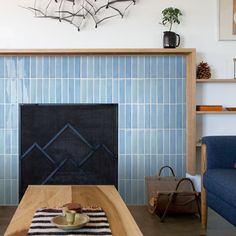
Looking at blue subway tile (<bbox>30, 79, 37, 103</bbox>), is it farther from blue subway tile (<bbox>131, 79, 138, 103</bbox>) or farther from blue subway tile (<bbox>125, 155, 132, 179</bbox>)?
blue subway tile (<bbox>125, 155, 132, 179</bbox>)

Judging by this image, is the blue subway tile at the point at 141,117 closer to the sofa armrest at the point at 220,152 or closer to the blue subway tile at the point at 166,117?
the blue subway tile at the point at 166,117

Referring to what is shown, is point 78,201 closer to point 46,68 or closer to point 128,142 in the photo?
point 128,142

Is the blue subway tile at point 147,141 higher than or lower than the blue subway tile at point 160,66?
lower

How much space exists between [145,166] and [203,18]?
1478 mm

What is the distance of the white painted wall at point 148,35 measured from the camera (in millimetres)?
3719

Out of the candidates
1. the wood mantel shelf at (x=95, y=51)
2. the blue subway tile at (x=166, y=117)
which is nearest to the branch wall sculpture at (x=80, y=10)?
the wood mantel shelf at (x=95, y=51)

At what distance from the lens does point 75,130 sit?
380 centimetres

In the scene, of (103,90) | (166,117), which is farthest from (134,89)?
(166,117)

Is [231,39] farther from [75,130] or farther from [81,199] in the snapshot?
[81,199]

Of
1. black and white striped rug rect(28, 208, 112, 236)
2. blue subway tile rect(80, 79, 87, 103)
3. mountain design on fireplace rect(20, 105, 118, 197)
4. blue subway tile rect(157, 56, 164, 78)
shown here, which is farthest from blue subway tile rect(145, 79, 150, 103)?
black and white striped rug rect(28, 208, 112, 236)

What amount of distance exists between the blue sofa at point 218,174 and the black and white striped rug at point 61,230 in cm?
99

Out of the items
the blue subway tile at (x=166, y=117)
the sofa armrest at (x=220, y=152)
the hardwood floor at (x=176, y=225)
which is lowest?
the hardwood floor at (x=176, y=225)

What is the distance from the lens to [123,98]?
12.4ft

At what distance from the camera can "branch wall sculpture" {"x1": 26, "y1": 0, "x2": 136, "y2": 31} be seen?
372 centimetres
